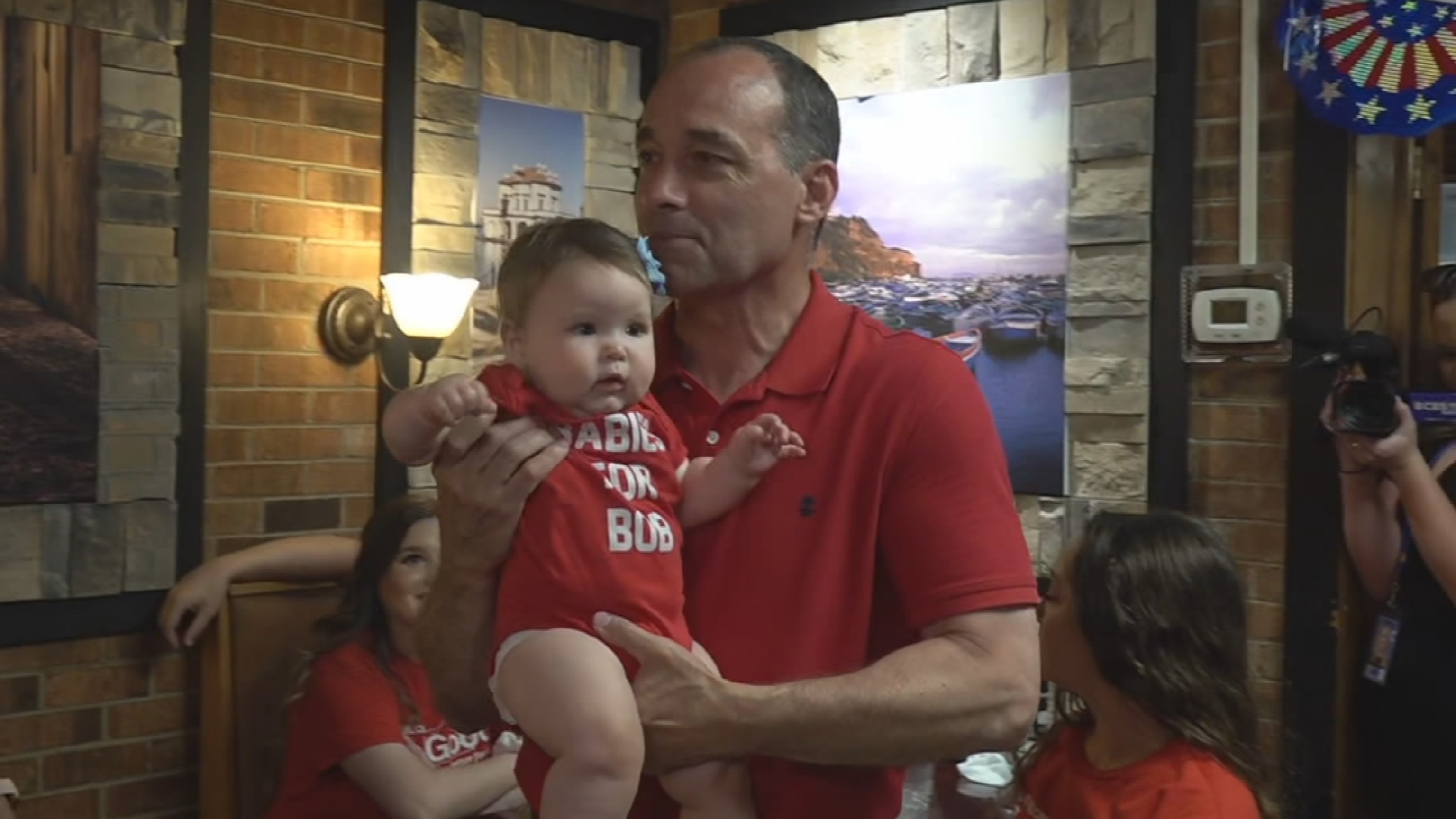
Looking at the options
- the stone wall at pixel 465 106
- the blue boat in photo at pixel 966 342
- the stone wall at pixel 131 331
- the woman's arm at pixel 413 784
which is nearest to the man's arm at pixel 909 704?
the woman's arm at pixel 413 784

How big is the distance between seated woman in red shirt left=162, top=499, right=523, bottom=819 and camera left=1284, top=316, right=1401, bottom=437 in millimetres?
1807

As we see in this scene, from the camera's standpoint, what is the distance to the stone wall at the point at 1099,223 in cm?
337

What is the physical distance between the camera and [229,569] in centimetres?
340

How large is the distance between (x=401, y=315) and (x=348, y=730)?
108 cm

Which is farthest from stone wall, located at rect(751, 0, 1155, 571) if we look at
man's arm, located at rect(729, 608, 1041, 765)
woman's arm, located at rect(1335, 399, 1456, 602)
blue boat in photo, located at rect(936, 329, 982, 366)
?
man's arm, located at rect(729, 608, 1041, 765)

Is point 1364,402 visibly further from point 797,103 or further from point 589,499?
point 589,499

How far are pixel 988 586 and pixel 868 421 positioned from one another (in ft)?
0.71

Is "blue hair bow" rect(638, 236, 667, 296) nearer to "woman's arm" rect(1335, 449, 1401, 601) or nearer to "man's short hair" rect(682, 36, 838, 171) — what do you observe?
"man's short hair" rect(682, 36, 838, 171)

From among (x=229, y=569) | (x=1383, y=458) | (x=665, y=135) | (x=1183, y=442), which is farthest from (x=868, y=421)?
(x=229, y=569)

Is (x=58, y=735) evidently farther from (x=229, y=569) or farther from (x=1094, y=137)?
(x=1094, y=137)

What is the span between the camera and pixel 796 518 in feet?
5.10

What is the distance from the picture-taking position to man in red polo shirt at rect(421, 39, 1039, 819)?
146 centimetres

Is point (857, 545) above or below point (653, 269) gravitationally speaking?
below

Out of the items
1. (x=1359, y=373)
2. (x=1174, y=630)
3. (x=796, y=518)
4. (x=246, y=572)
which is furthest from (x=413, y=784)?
(x=1359, y=373)
